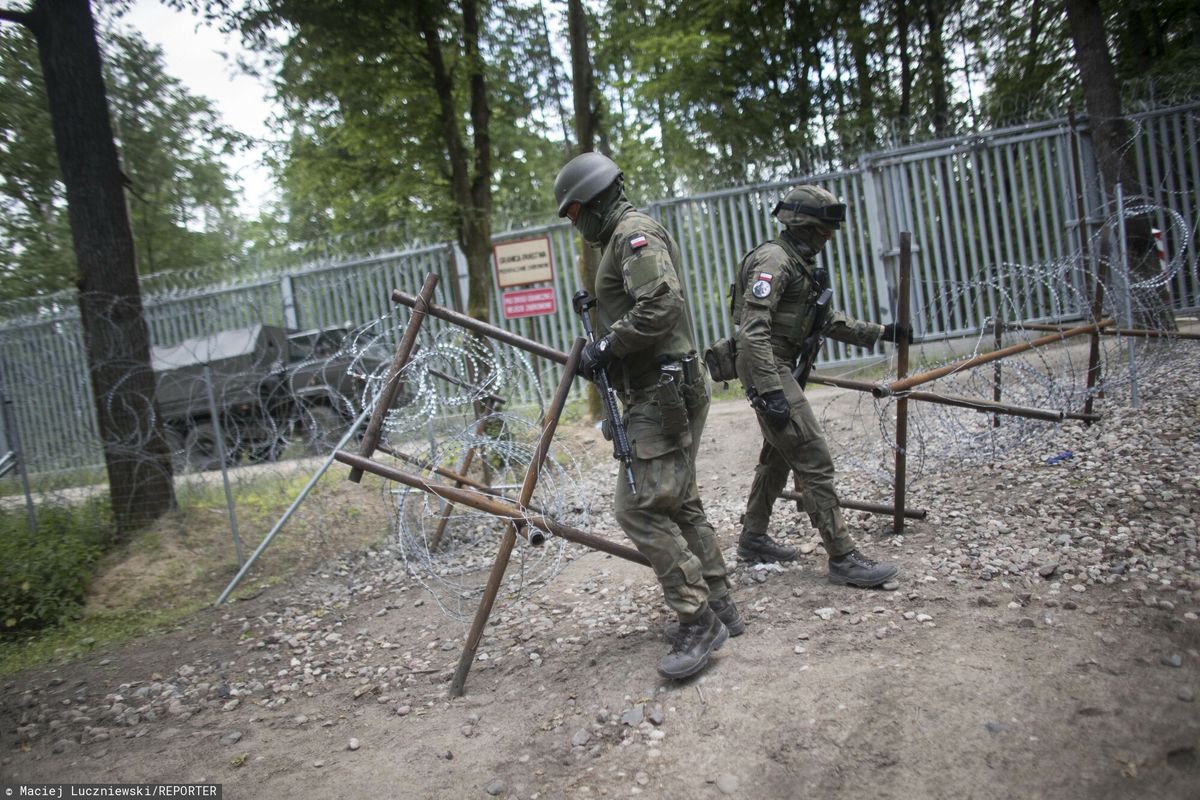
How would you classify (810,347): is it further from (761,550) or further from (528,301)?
(528,301)

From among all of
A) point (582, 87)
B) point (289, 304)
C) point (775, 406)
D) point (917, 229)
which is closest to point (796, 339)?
point (775, 406)

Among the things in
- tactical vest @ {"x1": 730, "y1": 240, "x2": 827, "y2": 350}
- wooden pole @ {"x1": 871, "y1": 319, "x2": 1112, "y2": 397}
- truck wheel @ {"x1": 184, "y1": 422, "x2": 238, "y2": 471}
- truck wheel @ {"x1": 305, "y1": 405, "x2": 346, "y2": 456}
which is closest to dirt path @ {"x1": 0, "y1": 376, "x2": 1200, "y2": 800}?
wooden pole @ {"x1": 871, "y1": 319, "x2": 1112, "y2": 397}

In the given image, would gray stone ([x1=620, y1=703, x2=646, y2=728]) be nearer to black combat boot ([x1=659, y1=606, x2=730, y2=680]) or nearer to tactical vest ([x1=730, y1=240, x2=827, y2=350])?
black combat boot ([x1=659, y1=606, x2=730, y2=680])

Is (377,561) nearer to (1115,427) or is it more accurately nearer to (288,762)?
(288,762)

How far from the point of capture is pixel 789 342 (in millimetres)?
4168

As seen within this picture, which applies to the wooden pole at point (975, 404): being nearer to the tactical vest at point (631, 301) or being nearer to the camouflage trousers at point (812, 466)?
the camouflage trousers at point (812, 466)

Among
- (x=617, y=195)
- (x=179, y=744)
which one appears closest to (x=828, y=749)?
(x=617, y=195)

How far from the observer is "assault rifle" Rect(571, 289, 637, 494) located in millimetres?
3359

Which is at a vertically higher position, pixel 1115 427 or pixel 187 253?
pixel 187 253

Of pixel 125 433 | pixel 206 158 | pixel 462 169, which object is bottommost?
pixel 125 433

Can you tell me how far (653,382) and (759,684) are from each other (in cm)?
126

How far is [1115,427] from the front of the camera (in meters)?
5.72

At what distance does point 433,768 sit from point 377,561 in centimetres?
317

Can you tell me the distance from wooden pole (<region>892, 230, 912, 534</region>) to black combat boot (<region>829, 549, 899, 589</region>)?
0.56 m
